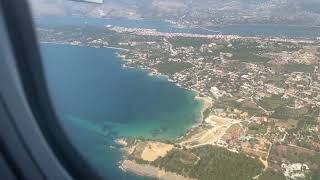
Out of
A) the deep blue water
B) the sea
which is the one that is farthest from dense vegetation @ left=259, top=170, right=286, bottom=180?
the deep blue water

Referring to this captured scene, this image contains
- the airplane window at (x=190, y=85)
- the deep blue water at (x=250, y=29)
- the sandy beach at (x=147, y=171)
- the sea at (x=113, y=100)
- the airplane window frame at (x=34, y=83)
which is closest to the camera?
the airplane window frame at (x=34, y=83)

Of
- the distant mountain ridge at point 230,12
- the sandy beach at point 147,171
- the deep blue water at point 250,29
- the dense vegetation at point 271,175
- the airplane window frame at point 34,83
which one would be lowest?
the dense vegetation at point 271,175

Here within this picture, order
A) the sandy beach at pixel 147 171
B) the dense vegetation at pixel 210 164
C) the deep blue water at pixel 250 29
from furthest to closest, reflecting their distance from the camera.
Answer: the deep blue water at pixel 250 29
the dense vegetation at pixel 210 164
the sandy beach at pixel 147 171

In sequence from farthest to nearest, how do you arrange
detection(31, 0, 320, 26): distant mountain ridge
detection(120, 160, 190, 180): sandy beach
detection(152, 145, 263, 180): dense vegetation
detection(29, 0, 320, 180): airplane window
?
detection(31, 0, 320, 26): distant mountain ridge < detection(29, 0, 320, 180): airplane window < detection(152, 145, 263, 180): dense vegetation < detection(120, 160, 190, 180): sandy beach

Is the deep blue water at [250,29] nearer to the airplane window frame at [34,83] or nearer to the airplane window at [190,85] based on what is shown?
the airplane window at [190,85]

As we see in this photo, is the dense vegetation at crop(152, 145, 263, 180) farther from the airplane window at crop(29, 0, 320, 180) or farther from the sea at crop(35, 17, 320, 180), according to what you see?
the sea at crop(35, 17, 320, 180)

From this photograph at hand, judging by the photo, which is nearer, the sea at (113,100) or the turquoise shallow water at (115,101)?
the sea at (113,100)

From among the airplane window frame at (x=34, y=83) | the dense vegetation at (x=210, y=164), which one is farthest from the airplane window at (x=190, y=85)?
the airplane window frame at (x=34, y=83)

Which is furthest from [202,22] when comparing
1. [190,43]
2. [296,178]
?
[296,178]
